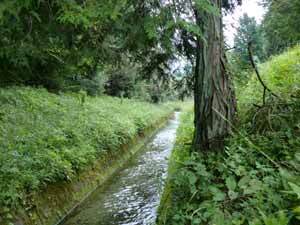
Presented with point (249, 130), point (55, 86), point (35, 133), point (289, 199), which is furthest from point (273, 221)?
point (55, 86)

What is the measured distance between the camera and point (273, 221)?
2.09 m

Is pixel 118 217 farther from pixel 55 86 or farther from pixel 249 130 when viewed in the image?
pixel 55 86

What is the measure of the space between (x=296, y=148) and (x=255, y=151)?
43 centimetres

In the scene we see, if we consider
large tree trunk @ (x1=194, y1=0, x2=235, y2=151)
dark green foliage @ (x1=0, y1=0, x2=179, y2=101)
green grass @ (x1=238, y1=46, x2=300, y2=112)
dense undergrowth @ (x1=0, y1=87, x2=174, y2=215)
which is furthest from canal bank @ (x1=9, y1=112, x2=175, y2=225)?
green grass @ (x1=238, y1=46, x2=300, y2=112)

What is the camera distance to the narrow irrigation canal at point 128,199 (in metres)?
5.41

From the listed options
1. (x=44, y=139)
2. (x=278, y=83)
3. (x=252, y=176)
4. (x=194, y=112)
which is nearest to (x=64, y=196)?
(x=44, y=139)

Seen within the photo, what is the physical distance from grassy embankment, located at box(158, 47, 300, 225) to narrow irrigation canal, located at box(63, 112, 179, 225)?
161cm

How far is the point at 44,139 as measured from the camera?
653 centimetres

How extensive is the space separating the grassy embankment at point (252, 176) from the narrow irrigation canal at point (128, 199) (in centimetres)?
161

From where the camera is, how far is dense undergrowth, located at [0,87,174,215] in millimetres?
4812

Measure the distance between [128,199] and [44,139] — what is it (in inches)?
81.3

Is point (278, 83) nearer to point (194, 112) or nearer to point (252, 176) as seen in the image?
point (194, 112)

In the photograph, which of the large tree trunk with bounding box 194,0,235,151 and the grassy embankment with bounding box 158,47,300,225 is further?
the large tree trunk with bounding box 194,0,235,151

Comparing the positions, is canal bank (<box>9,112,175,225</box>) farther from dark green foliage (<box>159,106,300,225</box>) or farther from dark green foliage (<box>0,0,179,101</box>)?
dark green foliage (<box>0,0,179,101</box>)
